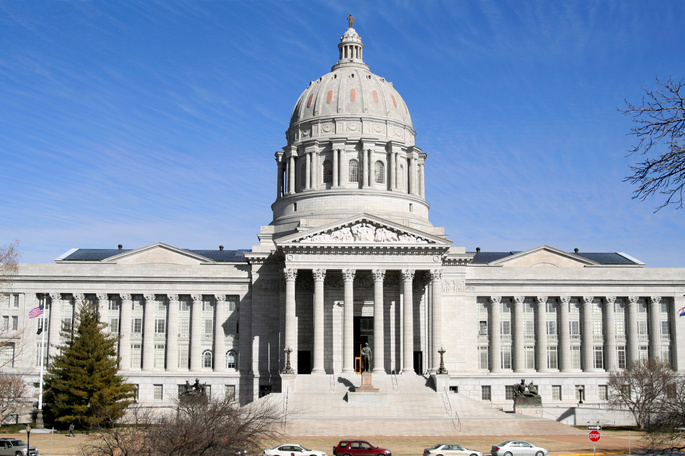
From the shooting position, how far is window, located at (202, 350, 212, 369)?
83.8 m

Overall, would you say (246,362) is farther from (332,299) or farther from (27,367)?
(27,367)

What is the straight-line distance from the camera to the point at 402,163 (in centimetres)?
9500

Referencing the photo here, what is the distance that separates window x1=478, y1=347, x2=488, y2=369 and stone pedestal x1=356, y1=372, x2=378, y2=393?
1883cm

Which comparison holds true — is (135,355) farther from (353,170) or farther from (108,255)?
(353,170)

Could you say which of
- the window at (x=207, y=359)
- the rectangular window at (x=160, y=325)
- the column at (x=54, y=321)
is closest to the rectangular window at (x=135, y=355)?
the rectangular window at (x=160, y=325)

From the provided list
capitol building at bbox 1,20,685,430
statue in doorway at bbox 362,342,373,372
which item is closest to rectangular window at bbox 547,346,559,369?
capitol building at bbox 1,20,685,430

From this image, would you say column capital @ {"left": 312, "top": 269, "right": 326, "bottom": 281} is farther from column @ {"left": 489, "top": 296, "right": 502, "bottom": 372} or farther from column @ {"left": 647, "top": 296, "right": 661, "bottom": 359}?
column @ {"left": 647, "top": 296, "right": 661, "bottom": 359}

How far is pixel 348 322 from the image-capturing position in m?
75.9

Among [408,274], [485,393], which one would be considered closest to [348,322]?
[408,274]

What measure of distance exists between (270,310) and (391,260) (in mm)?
14005

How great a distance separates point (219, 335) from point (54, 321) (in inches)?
641

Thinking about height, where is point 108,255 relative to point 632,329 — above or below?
above

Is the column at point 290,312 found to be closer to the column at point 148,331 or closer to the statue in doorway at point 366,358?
the statue in doorway at point 366,358

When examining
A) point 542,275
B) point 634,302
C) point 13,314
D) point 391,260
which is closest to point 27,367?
point 13,314
